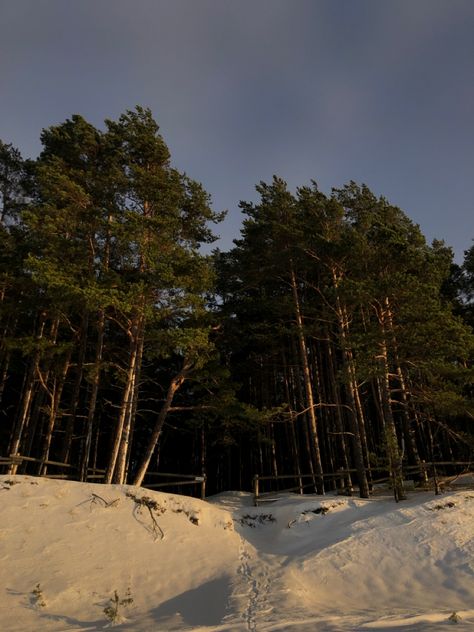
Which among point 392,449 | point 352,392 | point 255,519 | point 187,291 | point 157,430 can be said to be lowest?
point 255,519

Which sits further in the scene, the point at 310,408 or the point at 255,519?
the point at 310,408

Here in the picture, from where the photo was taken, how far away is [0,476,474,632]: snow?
7350 mm

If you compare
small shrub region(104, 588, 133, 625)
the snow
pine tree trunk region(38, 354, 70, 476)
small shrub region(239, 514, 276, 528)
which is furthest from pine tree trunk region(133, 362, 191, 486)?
small shrub region(104, 588, 133, 625)

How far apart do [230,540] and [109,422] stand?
75.2 ft

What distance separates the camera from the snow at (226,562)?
289 inches

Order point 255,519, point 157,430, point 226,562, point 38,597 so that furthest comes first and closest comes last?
point 157,430, point 255,519, point 226,562, point 38,597

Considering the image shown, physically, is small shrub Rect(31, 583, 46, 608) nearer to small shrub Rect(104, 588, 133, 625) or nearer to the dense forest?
A: small shrub Rect(104, 588, 133, 625)

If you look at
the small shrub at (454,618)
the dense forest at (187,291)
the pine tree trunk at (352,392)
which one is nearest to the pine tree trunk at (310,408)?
the dense forest at (187,291)

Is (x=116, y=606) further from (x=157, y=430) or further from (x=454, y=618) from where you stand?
(x=157, y=430)

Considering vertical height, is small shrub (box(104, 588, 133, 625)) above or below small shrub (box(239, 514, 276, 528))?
below

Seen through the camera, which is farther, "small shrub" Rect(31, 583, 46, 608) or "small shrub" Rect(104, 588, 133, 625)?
"small shrub" Rect(31, 583, 46, 608)

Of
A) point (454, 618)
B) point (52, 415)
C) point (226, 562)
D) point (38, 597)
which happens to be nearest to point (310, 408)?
point (226, 562)

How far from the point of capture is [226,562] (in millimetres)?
10523

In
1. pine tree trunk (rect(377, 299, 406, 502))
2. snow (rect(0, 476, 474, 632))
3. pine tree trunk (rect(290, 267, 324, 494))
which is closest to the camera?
snow (rect(0, 476, 474, 632))
